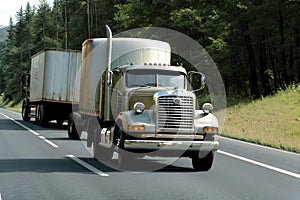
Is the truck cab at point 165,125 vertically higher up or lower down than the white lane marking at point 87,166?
higher up

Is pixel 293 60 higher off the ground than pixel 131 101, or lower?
higher

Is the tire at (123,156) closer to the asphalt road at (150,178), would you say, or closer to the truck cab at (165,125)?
the truck cab at (165,125)

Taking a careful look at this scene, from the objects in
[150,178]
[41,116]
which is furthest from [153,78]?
[41,116]

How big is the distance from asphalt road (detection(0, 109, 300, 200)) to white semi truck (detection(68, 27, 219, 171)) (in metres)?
0.52

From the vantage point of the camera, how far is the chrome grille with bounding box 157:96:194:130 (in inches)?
499

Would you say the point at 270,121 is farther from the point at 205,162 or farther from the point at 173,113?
the point at 173,113

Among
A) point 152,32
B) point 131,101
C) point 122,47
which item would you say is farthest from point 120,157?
point 152,32

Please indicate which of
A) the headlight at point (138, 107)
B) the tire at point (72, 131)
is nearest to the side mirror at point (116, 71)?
the headlight at point (138, 107)

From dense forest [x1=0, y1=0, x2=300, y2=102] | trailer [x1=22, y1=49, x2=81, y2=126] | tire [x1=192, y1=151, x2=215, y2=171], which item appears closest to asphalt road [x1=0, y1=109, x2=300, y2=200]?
tire [x1=192, y1=151, x2=215, y2=171]

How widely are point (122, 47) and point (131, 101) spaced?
212cm

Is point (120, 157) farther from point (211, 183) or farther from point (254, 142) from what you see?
point (254, 142)

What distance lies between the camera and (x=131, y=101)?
529 inches

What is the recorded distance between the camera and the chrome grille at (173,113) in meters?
12.7

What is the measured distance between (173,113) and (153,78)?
1.42 meters
